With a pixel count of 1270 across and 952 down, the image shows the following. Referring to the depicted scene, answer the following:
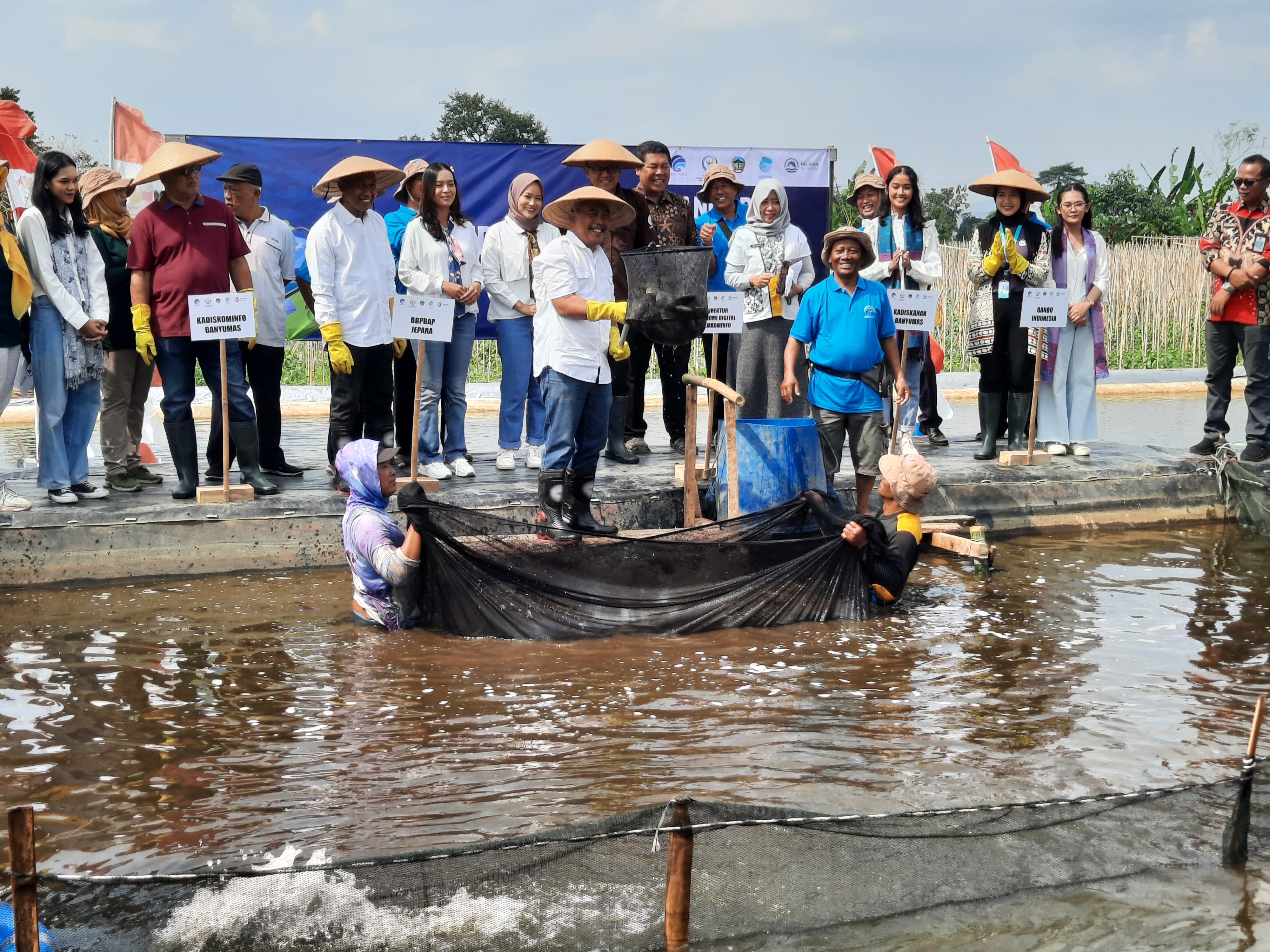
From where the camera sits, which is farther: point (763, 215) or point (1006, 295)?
point (1006, 295)

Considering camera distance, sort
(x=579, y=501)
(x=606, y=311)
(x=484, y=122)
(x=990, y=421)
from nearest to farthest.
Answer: (x=606, y=311)
(x=579, y=501)
(x=990, y=421)
(x=484, y=122)

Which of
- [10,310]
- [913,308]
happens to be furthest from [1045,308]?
[10,310]

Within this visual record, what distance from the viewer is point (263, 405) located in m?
8.22

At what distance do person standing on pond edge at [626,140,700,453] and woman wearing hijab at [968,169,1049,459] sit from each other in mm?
2226

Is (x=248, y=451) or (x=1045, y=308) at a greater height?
(x=1045, y=308)

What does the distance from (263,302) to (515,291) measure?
170 cm

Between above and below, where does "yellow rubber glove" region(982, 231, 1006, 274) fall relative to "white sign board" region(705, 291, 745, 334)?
above

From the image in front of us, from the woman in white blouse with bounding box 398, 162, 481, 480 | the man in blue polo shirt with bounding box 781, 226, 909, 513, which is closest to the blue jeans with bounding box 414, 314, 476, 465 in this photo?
the woman in white blouse with bounding box 398, 162, 481, 480

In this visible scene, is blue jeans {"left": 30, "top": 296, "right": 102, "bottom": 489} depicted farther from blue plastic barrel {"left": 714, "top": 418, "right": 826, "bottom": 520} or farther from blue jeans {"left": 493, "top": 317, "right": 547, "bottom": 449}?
blue plastic barrel {"left": 714, "top": 418, "right": 826, "bottom": 520}

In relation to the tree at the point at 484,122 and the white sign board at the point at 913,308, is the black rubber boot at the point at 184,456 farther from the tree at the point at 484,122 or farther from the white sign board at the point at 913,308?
the tree at the point at 484,122

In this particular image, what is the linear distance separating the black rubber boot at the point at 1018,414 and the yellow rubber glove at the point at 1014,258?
1.02 metres

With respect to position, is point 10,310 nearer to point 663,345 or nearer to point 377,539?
point 377,539

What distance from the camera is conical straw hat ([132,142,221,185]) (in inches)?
281

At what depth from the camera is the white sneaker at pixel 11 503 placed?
7.27 metres
